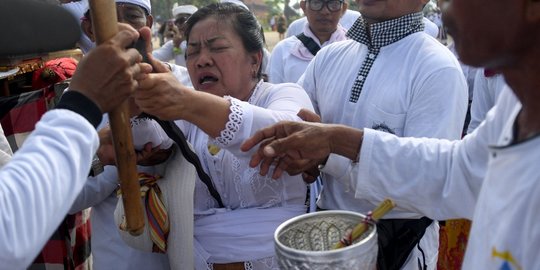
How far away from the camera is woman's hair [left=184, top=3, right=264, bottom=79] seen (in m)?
2.38

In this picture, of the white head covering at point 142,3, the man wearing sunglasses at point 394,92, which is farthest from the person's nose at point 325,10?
the man wearing sunglasses at point 394,92

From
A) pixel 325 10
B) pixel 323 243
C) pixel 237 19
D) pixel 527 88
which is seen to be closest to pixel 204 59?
pixel 237 19

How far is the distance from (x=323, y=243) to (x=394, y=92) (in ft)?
3.09

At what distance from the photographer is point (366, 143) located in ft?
5.96

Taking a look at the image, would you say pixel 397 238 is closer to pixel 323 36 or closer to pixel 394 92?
pixel 394 92

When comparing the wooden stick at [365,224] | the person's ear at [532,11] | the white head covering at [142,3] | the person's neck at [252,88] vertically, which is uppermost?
the person's ear at [532,11]

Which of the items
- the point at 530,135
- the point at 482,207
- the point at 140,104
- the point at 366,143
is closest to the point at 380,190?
the point at 366,143

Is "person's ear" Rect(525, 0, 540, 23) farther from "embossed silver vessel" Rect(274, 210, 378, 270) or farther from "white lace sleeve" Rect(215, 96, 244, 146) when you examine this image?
"white lace sleeve" Rect(215, 96, 244, 146)

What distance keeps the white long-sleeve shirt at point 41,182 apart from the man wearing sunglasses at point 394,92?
0.96 meters

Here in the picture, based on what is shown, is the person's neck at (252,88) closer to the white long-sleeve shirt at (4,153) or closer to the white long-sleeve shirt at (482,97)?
the white long-sleeve shirt at (4,153)

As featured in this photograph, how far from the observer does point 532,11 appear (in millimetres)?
1086

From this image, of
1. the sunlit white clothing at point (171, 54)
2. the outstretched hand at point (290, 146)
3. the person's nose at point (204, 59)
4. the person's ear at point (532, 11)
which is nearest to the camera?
the person's ear at point (532, 11)

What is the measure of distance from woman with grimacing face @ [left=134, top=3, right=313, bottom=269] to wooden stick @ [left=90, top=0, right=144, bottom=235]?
0.27 metres

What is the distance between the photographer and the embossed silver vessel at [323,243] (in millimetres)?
1225
